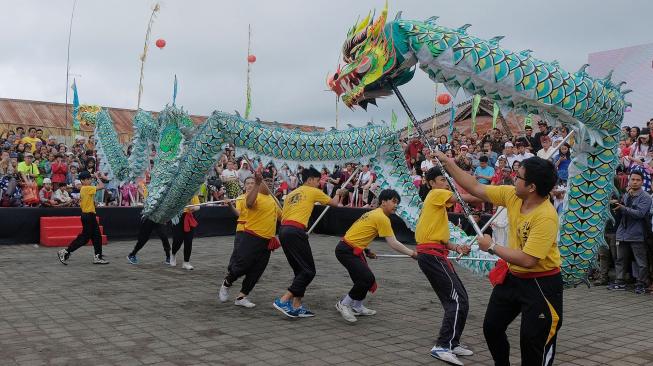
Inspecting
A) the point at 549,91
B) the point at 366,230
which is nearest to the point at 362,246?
the point at 366,230

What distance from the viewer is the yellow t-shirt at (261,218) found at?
6496mm

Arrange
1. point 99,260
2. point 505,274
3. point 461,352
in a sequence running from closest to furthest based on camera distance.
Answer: point 505,274
point 461,352
point 99,260

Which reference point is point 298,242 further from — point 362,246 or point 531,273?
point 531,273

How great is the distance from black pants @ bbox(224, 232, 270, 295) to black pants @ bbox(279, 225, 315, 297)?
1.09 feet

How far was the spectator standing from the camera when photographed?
7.83 meters

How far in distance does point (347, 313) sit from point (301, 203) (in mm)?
1241

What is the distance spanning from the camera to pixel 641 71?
13102mm

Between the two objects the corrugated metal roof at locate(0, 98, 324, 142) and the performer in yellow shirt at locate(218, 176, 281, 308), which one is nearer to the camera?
the performer in yellow shirt at locate(218, 176, 281, 308)

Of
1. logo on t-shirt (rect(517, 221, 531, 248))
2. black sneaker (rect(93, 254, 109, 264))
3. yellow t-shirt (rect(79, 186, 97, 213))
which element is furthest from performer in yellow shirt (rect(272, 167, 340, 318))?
black sneaker (rect(93, 254, 109, 264))

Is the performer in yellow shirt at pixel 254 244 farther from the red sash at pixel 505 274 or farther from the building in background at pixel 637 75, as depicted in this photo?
the building in background at pixel 637 75

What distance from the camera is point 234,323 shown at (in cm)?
576

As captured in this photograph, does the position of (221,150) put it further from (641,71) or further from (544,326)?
(641,71)

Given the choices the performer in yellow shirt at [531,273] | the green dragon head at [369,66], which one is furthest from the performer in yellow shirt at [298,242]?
the performer in yellow shirt at [531,273]

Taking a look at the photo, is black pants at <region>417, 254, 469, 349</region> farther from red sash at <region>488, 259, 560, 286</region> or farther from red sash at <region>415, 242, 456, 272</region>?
red sash at <region>488, 259, 560, 286</region>
